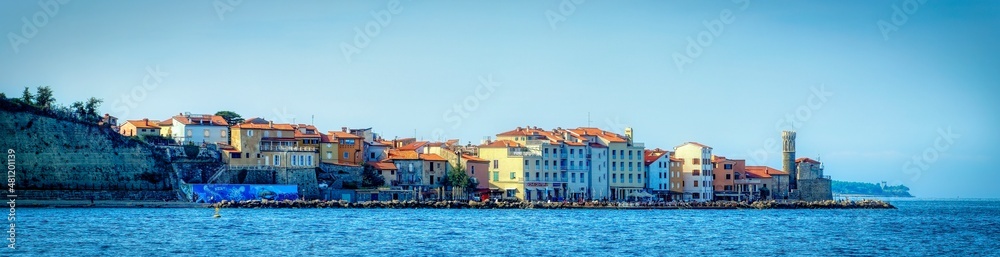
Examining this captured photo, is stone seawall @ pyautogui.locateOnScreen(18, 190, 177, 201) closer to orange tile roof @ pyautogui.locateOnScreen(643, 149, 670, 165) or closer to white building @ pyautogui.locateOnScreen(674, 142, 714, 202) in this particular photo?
orange tile roof @ pyautogui.locateOnScreen(643, 149, 670, 165)

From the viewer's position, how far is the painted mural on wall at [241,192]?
86.9 meters

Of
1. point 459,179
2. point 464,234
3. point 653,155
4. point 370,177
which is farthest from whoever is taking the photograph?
point 653,155

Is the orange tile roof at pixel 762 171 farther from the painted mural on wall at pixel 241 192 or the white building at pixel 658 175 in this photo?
the painted mural on wall at pixel 241 192

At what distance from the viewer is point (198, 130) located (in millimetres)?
95812

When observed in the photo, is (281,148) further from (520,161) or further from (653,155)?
(653,155)

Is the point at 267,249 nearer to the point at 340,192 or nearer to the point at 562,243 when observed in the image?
the point at 562,243

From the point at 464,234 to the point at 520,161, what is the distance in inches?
1552

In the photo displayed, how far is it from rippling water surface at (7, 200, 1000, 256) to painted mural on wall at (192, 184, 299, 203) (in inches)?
263

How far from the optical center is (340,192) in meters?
92.4

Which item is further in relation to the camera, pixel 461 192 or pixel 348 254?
pixel 461 192

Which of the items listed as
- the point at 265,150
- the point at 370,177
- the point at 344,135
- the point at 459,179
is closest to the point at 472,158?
the point at 459,179

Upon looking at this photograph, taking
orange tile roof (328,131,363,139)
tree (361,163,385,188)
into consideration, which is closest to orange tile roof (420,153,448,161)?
tree (361,163,385,188)

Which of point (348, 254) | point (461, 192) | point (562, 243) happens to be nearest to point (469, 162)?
point (461, 192)

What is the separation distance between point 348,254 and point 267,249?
11.0ft
